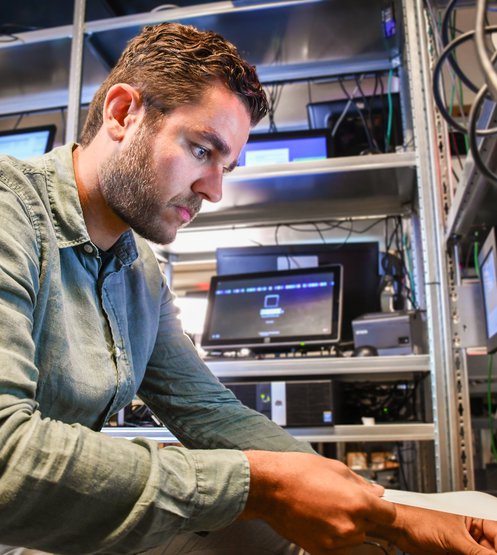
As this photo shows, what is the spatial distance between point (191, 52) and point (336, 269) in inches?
40.6

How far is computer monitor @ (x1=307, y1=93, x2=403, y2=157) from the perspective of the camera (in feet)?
7.27

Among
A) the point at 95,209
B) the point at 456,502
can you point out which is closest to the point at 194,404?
the point at 95,209

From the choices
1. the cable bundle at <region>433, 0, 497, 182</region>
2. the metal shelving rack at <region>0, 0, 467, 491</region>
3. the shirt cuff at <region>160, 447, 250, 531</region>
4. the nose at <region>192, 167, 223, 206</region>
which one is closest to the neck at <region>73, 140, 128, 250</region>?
the nose at <region>192, 167, 223, 206</region>

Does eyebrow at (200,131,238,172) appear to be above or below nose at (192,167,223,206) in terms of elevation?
above

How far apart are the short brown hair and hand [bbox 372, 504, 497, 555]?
30.2 inches

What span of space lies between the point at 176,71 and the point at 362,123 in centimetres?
136

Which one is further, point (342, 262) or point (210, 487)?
point (342, 262)

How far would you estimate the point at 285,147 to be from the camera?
209 cm

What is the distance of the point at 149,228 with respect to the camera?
3.42ft

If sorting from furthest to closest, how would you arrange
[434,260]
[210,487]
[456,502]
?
[434,260] < [456,502] < [210,487]

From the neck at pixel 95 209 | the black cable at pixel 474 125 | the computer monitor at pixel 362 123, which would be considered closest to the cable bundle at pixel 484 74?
the black cable at pixel 474 125

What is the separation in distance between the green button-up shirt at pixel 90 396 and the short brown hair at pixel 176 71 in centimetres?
19

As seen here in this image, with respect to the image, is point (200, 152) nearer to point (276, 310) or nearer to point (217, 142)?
point (217, 142)

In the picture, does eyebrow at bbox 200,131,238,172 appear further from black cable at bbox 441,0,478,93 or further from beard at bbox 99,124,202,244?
black cable at bbox 441,0,478,93
